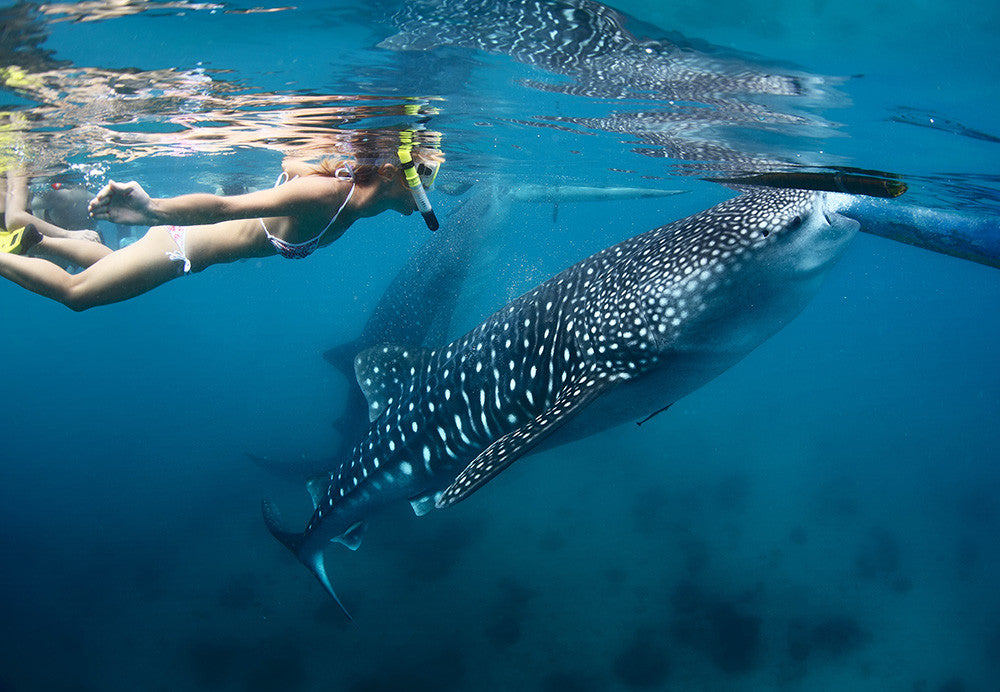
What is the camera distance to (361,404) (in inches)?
349

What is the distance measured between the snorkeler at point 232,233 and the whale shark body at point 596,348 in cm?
140

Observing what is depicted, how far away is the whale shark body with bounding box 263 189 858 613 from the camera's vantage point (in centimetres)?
386

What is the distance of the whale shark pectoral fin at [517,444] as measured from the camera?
3539 millimetres

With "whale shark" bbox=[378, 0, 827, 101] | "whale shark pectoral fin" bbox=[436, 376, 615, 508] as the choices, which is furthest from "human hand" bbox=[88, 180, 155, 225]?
"whale shark pectoral fin" bbox=[436, 376, 615, 508]

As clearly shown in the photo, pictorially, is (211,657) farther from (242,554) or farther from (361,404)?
(361,404)

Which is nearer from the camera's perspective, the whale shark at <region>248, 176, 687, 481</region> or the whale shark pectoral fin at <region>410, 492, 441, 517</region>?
the whale shark pectoral fin at <region>410, 492, 441, 517</region>

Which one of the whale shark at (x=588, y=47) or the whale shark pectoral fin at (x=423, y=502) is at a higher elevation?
the whale shark at (x=588, y=47)

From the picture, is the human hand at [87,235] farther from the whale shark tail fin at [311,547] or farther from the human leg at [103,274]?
the whale shark tail fin at [311,547]

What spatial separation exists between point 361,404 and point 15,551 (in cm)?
1067

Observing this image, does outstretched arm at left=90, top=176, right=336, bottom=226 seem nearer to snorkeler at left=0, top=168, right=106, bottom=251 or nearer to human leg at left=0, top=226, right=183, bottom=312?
human leg at left=0, top=226, right=183, bottom=312

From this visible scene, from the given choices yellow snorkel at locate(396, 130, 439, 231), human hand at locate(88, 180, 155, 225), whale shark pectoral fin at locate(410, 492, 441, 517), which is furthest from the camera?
whale shark pectoral fin at locate(410, 492, 441, 517)

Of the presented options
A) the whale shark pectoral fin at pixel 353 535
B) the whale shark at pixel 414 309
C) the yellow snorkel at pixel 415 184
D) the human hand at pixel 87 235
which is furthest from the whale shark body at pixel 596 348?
the human hand at pixel 87 235

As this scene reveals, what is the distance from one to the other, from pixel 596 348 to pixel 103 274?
4360mm

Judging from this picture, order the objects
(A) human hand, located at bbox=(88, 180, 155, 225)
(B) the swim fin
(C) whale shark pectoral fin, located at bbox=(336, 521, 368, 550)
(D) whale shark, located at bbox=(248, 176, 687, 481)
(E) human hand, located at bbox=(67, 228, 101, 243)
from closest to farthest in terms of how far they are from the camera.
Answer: (A) human hand, located at bbox=(88, 180, 155, 225) → (B) the swim fin → (C) whale shark pectoral fin, located at bbox=(336, 521, 368, 550) → (E) human hand, located at bbox=(67, 228, 101, 243) → (D) whale shark, located at bbox=(248, 176, 687, 481)
